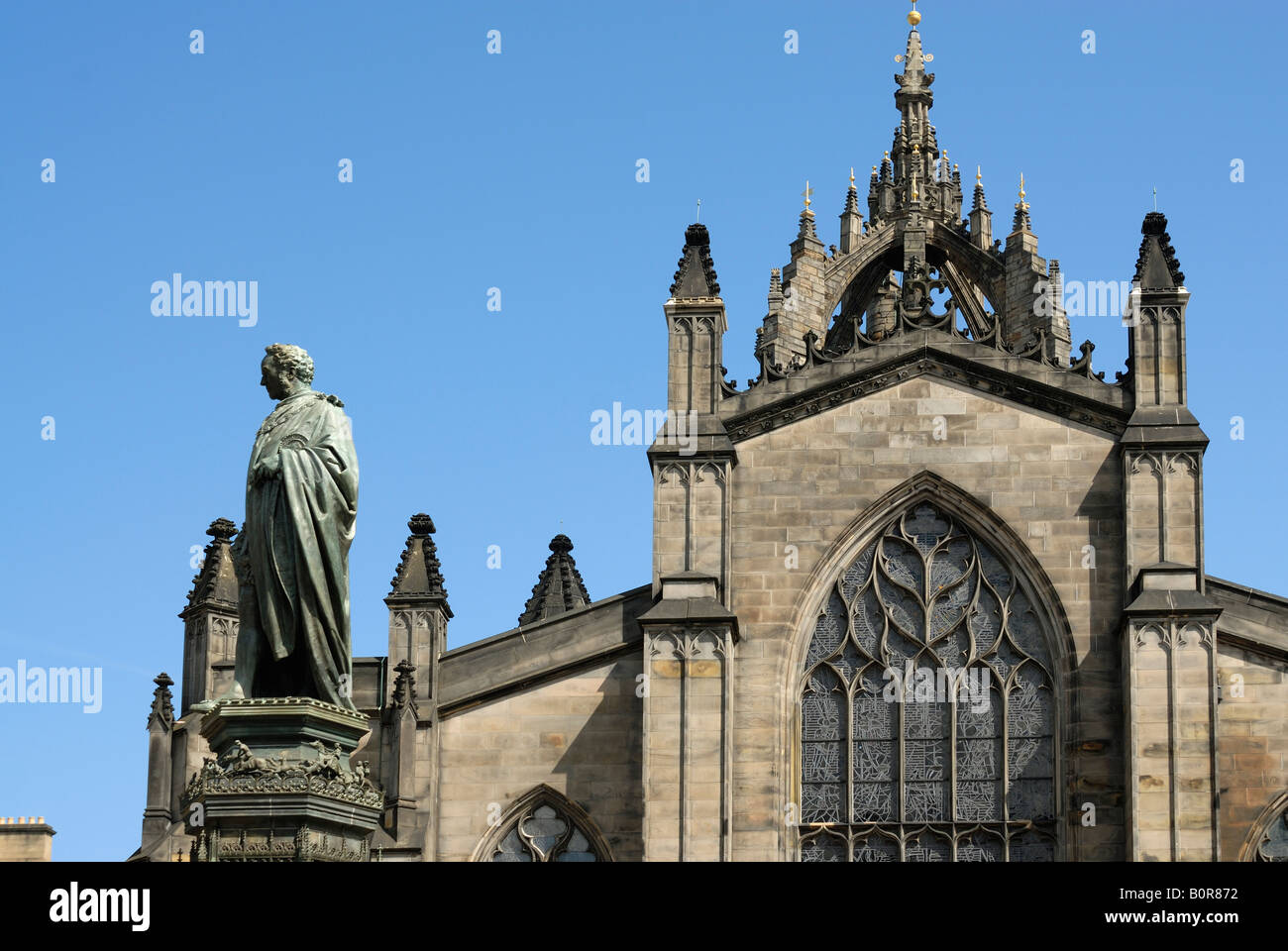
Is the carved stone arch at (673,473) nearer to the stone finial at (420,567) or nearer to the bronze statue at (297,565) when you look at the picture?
the stone finial at (420,567)

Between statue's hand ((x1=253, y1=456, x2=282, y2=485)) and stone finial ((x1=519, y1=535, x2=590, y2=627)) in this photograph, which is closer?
statue's hand ((x1=253, y1=456, x2=282, y2=485))

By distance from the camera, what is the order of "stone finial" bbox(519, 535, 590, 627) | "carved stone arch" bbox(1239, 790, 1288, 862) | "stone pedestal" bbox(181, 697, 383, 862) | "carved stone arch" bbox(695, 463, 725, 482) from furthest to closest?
"stone finial" bbox(519, 535, 590, 627) < "carved stone arch" bbox(695, 463, 725, 482) < "carved stone arch" bbox(1239, 790, 1288, 862) < "stone pedestal" bbox(181, 697, 383, 862)

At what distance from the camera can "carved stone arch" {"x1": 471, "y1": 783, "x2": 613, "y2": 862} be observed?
109ft

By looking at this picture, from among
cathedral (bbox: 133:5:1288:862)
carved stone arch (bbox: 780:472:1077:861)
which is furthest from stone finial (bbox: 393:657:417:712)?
carved stone arch (bbox: 780:472:1077:861)

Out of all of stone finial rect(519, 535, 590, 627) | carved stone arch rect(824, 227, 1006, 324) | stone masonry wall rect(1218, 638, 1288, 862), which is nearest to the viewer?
stone masonry wall rect(1218, 638, 1288, 862)

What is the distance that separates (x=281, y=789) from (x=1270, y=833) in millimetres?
22386

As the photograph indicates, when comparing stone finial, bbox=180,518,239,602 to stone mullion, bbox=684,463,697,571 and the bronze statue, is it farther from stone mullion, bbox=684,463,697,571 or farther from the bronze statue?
the bronze statue

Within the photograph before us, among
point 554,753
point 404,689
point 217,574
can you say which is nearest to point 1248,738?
point 554,753

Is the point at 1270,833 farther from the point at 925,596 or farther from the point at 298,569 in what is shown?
the point at 298,569

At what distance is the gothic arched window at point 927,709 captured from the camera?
33.2 meters

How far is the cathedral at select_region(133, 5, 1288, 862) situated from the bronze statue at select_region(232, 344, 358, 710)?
1949 cm

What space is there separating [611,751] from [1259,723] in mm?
8821
